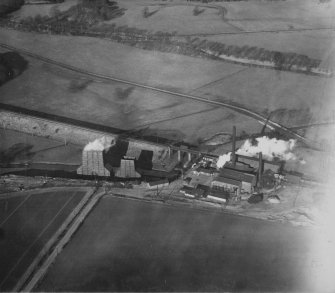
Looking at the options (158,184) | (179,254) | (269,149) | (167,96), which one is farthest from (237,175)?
(167,96)

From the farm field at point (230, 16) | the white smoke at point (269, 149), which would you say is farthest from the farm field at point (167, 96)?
the farm field at point (230, 16)

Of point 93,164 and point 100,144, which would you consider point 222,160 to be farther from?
point 100,144

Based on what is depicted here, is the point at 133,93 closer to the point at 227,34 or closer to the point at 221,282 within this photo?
the point at 227,34

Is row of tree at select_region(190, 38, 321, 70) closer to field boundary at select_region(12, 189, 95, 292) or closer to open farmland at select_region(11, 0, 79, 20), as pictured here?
open farmland at select_region(11, 0, 79, 20)

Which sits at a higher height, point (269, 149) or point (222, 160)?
point (269, 149)

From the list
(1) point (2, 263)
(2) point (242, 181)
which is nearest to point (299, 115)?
(2) point (242, 181)

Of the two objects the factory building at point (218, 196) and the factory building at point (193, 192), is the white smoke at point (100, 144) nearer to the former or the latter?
the factory building at point (193, 192)

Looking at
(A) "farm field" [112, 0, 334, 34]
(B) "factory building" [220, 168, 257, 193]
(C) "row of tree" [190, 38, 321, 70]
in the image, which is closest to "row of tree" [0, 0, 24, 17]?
(A) "farm field" [112, 0, 334, 34]
